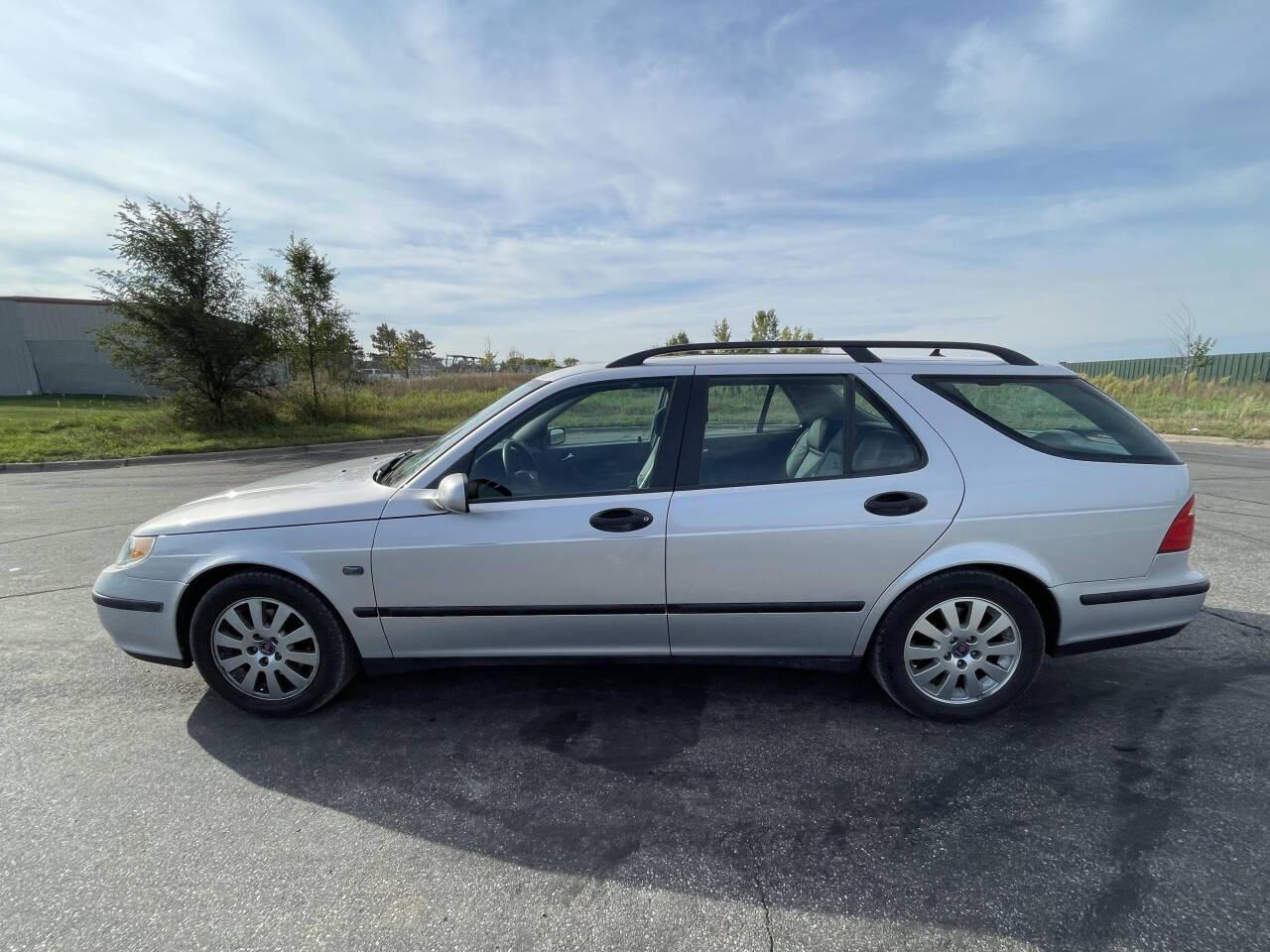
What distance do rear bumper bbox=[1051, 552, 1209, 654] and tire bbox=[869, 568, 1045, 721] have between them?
0.15 metres

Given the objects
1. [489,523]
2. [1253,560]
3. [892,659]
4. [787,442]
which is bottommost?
[1253,560]

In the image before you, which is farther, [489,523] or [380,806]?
[489,523]

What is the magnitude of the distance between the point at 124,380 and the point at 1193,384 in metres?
53.1

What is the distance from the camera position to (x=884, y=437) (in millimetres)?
2801

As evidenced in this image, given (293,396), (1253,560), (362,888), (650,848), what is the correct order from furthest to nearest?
(293,396) < (1253,560) < (650,848) < (362,888)

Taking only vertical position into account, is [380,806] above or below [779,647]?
below

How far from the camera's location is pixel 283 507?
2826mm


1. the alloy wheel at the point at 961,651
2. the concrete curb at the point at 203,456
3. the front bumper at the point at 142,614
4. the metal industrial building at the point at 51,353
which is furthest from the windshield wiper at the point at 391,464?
the metal industrial building at the point at 51,353

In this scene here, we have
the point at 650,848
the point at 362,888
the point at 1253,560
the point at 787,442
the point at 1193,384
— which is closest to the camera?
the point at 362,888

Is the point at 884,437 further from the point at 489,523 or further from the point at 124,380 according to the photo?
the point at 124,380

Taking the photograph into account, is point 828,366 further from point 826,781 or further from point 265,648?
point 265,648

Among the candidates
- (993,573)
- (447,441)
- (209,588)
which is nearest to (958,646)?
(993,573)

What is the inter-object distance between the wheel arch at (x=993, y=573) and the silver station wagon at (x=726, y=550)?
12mm

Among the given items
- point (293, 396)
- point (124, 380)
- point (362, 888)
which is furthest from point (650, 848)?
point (124, 380)
